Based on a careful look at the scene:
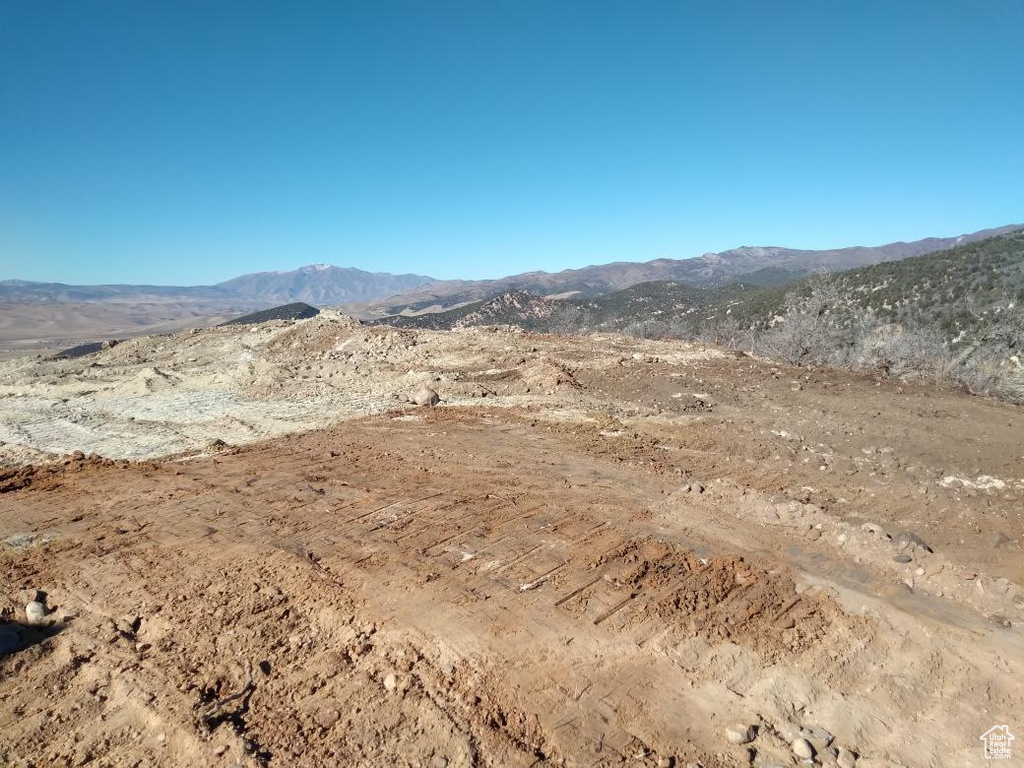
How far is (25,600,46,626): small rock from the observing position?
4012mm

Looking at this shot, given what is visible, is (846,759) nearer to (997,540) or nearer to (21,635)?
(997,540)

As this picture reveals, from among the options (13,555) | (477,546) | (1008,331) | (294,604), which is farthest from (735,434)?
(1008,331)

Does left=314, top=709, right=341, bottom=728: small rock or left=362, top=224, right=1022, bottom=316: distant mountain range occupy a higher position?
left=362, top=224, right=1022, bottom=316: distant mountain range

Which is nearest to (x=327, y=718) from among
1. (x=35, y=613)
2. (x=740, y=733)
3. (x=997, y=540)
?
(x=740, y=733)

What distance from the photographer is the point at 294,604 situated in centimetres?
421

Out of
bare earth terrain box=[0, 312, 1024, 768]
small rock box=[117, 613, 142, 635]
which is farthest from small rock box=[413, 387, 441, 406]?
small rock box=[117, 613, 142, 635]

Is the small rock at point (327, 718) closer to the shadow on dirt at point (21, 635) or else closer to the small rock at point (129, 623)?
the small rock at point (129, 623)

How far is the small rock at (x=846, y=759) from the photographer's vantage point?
9.67ft

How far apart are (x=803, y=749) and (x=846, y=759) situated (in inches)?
8.6

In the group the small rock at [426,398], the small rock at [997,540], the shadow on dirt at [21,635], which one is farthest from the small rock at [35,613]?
the small rock at [997,540]

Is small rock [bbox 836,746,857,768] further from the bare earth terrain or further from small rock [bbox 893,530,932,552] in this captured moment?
small rock [bbox 893,530,932,552]

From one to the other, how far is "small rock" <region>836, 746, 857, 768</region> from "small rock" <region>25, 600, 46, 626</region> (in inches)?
200

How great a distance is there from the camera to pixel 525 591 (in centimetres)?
432

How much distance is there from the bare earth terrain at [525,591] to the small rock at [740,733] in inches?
0.5
